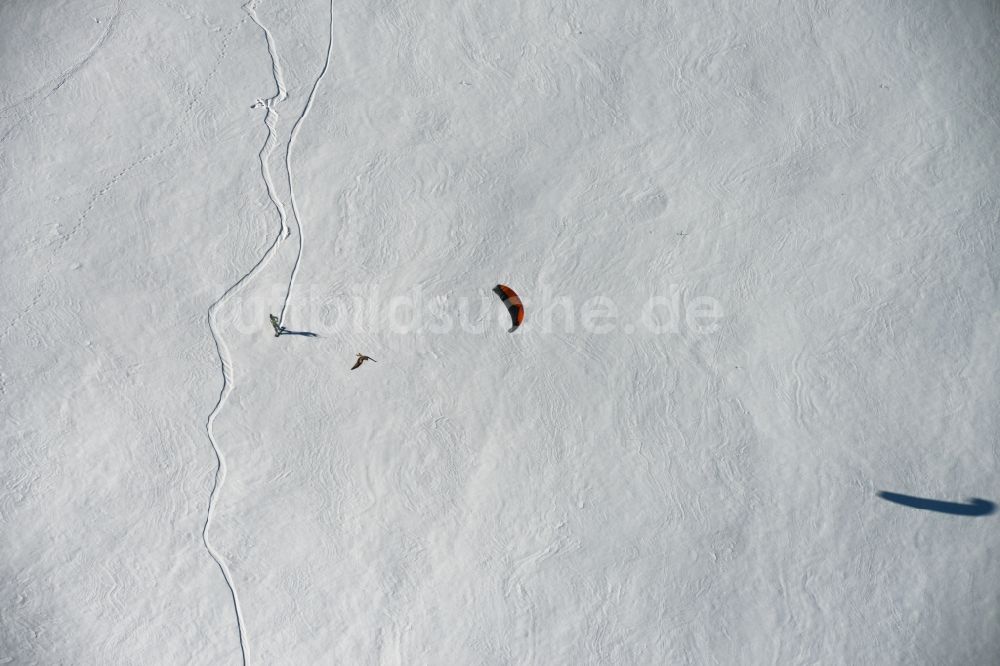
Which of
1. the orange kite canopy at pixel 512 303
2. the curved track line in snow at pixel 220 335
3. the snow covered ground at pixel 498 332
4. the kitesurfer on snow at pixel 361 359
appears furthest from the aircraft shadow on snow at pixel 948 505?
the curved track line in snow at pixel 220 335

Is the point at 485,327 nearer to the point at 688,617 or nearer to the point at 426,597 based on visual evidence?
the point at 426,597

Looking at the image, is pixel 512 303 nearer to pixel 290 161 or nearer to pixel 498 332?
pixel 498 332

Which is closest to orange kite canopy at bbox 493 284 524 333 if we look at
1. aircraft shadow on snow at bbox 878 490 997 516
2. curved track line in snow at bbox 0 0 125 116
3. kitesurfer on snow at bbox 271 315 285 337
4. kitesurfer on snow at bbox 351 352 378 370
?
kitesurfer on snow at bbox 351 352 378 370

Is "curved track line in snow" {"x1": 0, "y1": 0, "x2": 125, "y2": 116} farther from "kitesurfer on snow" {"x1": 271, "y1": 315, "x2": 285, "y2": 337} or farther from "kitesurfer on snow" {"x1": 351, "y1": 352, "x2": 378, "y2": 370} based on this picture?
"kitesurfer on snow" {"x1": 351, "y1": 352, "x2": 378, "y2": 370}

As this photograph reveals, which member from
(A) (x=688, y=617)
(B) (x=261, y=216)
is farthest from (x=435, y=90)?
(A) (x=688, y=617)

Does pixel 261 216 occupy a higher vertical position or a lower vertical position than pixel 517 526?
higher

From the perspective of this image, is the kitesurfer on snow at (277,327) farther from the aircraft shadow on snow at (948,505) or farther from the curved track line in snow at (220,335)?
the aircraft shadow on snow at (948,505)
